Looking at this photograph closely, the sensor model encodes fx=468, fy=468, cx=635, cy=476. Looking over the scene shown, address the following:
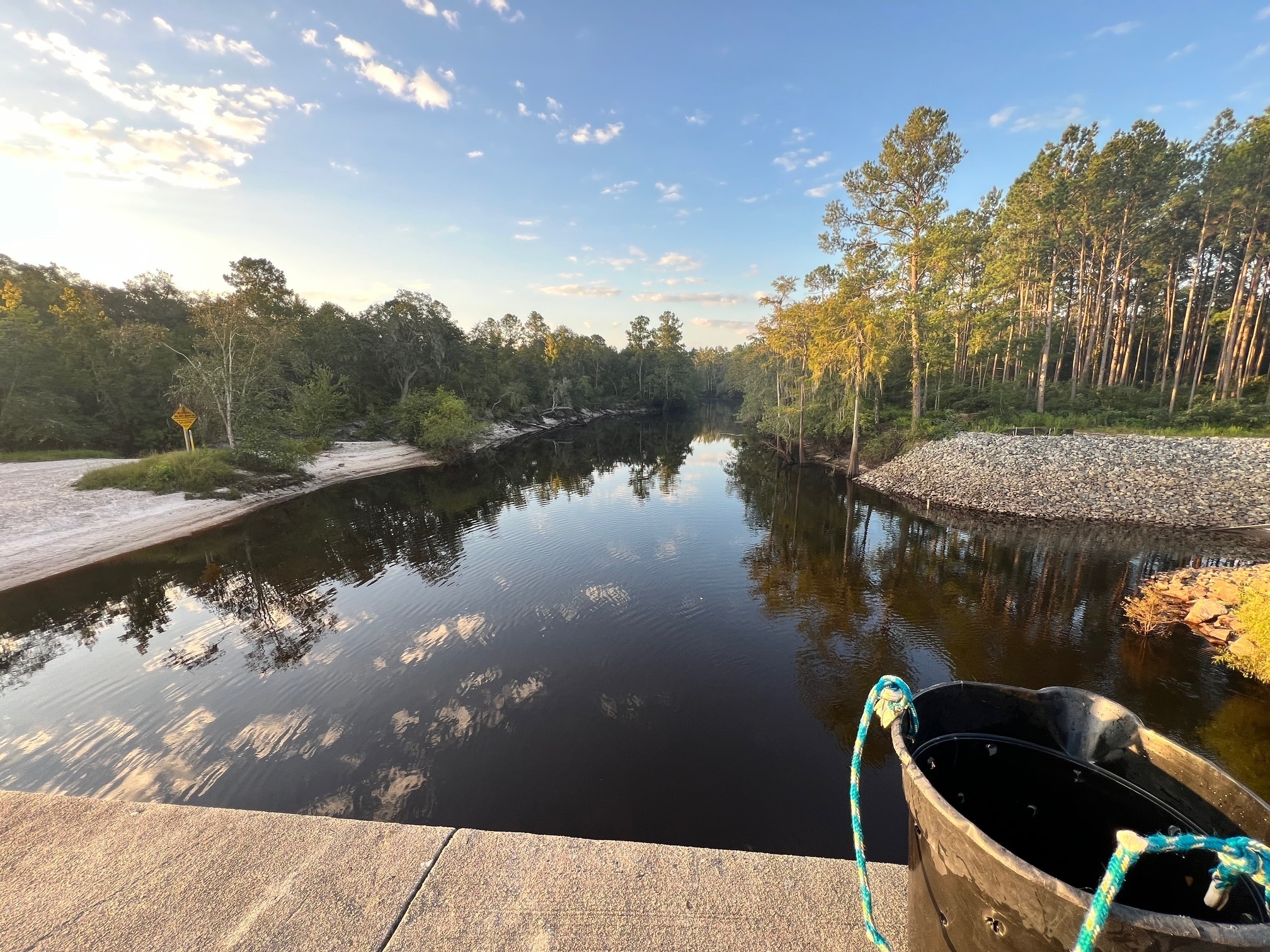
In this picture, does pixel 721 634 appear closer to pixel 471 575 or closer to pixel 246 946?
pixel 471 575

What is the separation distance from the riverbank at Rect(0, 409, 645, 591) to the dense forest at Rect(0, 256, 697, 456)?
533 cm

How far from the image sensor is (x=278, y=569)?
14.0 metres

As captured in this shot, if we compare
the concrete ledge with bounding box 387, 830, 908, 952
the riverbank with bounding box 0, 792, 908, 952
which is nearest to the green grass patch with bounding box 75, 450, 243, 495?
the riverbank with bounding box 0, 792, 908, 952

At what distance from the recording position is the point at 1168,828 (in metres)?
2.21

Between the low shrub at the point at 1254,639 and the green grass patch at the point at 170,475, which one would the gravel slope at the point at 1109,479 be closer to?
the low shrub at the point at 1254,639

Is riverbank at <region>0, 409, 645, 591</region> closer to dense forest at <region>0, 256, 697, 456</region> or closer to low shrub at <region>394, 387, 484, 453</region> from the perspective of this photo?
dense forest at <region>0, 256, 697, 456</region>

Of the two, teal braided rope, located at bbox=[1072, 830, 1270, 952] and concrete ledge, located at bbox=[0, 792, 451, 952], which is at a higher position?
teal braided rope, located at bbox=[1072, 830, 1270, 952]

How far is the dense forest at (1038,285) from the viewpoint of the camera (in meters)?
23.8

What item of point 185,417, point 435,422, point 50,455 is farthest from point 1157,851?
point 50,455

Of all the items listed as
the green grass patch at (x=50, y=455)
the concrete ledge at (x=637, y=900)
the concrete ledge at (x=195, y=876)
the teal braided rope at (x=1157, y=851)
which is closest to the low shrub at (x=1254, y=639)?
the concrete ledge at (x=637, y=900)

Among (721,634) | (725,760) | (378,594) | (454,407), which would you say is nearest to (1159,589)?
(721,634)

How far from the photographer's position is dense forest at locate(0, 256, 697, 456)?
25.6m

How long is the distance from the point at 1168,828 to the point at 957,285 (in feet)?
134

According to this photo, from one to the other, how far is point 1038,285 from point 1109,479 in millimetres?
23505
